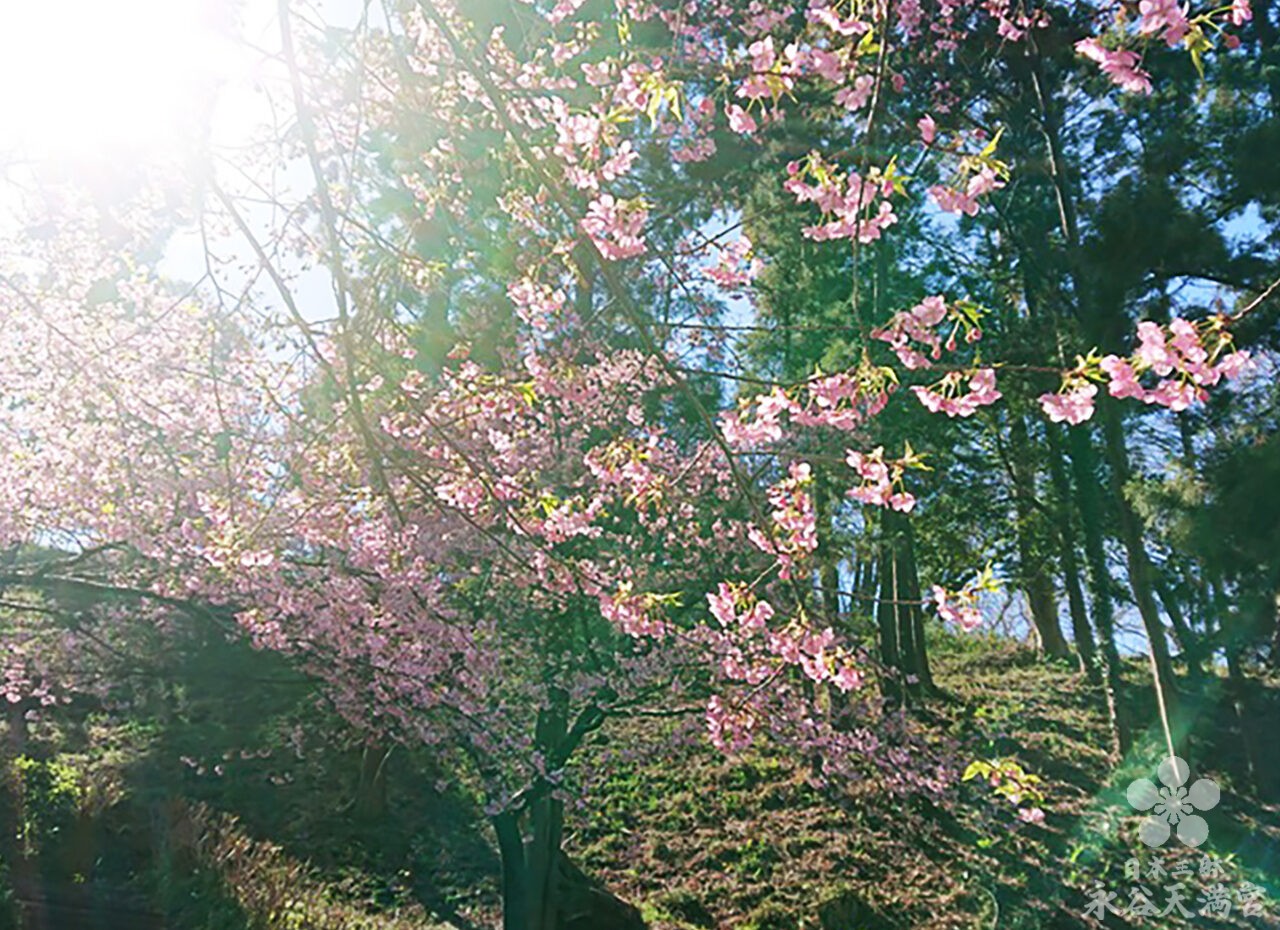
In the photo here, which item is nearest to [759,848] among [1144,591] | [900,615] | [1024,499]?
[900,615]

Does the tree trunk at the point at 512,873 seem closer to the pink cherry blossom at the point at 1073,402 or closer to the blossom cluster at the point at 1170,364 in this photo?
the pink cherry blossom at the point at 1073,402

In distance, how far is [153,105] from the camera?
404cm

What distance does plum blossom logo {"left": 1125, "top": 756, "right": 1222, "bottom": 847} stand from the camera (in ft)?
35.4

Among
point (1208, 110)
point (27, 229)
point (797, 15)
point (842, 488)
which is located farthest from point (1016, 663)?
point (27, 229)

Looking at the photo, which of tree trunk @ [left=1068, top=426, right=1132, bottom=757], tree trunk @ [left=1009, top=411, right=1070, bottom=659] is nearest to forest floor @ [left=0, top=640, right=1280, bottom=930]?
tree trunk @ [left=1068, top=426, right=1132, bottom=757]

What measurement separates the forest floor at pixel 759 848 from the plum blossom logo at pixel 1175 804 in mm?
154

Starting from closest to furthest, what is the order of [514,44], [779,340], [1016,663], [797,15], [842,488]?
[514,44] < [797,15] < [842,488] < [779,340] < [1016,663]

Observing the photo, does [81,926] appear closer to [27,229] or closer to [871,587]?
[27,229]

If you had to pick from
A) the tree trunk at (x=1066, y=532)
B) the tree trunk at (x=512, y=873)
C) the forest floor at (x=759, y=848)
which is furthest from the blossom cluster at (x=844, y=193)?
the tree trunk at (x=1066, y=532)

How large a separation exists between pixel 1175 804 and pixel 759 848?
5.03m

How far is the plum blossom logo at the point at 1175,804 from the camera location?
35.4ft

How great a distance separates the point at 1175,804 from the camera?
1091 centimetres

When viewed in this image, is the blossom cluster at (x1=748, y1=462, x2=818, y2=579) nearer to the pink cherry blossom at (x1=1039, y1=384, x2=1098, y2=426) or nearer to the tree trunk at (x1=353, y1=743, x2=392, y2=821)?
the pink cherry blossom at (x1=1039, y1=384, x2=1098, y2=426)

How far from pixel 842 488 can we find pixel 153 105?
9.30 metres
